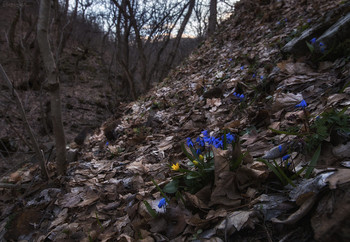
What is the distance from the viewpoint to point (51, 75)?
10.2ft

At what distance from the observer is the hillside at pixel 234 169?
3.65ft

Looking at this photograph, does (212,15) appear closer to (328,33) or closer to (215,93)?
(215,93)

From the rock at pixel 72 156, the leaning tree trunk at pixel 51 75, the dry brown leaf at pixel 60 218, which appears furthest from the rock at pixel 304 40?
the rock at pixel 72 156

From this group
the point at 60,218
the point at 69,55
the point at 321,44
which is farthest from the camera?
the point at 69,55

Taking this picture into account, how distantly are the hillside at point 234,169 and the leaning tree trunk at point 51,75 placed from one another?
28cm

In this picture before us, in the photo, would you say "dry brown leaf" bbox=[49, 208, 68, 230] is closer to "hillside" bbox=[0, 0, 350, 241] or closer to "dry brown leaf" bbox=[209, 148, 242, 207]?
"hillside" bbox=[0, 0, 350, 241]

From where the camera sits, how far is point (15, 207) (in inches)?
119

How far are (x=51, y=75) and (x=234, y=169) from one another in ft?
9.05

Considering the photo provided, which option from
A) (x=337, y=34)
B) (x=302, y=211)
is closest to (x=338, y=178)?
(x=302, y=211)

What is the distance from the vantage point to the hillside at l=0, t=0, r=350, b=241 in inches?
43.8

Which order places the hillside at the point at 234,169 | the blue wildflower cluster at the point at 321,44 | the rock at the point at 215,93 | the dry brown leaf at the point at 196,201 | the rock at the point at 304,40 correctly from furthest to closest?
the rock at the point at 215,93, the rock at the point at 304,40, the blue wildflower cluster at the point at 321,44, the dry brown leaf at the point at 196,201, the hillside at the point at 234,169

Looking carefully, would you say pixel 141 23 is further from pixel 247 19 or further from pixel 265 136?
pixel 265 136

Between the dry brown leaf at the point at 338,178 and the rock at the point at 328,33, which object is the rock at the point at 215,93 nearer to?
the rock at the point at 328,33

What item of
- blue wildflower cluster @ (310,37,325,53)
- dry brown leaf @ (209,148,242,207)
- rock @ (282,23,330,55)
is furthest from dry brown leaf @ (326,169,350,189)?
rock @ (282,23,330,55)
